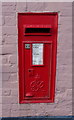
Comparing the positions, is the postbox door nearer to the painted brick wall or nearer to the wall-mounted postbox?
the wall-mounted postbox

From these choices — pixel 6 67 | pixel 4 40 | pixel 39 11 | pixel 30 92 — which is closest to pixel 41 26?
pixel 39 11

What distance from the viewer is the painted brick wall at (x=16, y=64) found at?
7.00 feet

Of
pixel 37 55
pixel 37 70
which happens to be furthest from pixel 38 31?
pixel 37 70

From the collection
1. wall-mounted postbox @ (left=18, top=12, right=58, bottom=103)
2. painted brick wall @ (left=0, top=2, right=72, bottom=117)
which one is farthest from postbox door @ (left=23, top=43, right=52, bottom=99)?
painted brick wall @ (left=0, top=2, right=72, bottom=117)

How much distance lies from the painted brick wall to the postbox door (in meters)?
0.15

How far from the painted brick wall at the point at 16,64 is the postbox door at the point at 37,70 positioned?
0.15 m

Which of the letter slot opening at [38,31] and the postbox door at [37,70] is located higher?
the letter slot opening at [38,31]

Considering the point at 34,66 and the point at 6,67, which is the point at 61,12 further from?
the point at 6,67

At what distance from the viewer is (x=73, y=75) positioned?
2330 millimetres

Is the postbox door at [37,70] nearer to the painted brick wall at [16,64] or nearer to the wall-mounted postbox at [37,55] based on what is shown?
the wall-mounted postbox at [37,55]

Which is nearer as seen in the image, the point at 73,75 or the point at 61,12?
the point at 61,12

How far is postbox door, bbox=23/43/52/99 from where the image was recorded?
7.14ft

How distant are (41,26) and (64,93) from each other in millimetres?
1100

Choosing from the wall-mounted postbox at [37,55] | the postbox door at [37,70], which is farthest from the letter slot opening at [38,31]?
the postbox door at [37,70]
